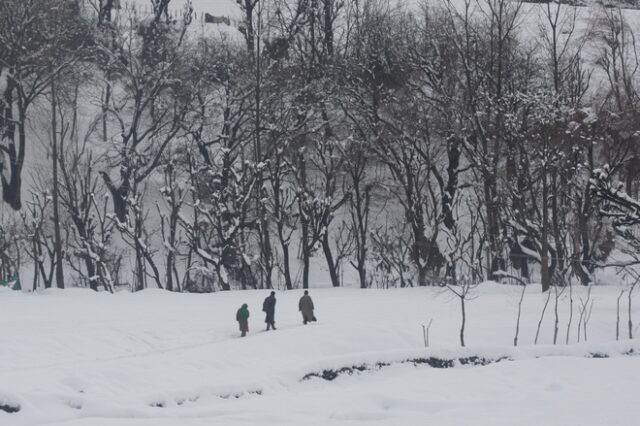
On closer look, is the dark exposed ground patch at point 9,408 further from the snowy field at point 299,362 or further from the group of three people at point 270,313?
the group of three people at point 270,313

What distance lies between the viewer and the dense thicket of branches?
4019cm

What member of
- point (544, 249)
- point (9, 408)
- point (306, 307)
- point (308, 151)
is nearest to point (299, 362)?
point (306, 307)

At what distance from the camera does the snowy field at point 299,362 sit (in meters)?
18.3

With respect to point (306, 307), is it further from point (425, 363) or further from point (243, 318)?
point (425, 363)

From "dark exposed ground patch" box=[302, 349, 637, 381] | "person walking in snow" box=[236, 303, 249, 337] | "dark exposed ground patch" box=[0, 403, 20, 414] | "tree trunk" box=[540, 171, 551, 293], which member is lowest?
"dark exposed ground patch" box=[302, 349, 637, 381]

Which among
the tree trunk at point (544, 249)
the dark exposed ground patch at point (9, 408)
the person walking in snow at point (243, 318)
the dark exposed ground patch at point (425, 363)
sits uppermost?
the tree trunk at point (544, 249)

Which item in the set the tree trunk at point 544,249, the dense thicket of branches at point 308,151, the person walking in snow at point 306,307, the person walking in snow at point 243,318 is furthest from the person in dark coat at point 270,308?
the tree trunk at point 544,249

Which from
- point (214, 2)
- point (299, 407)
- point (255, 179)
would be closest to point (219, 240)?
point (255, 179)

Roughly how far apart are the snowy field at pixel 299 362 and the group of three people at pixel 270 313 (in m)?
0.53

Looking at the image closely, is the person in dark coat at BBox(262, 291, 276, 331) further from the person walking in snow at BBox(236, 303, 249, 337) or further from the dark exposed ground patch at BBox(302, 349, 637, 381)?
the dark exposed ground patch at BBox(302, 349, 637, 381)

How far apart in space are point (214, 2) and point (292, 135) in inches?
1232

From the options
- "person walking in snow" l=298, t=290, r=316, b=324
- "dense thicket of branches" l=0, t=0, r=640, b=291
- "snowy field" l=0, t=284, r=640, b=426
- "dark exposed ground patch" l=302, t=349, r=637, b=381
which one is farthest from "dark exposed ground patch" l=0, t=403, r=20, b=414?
"dense thicket of branches" l=0, t=0, r=640, b=291

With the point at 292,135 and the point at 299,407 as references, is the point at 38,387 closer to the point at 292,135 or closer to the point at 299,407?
the point at 299,407

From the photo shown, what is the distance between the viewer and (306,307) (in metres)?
29.3
